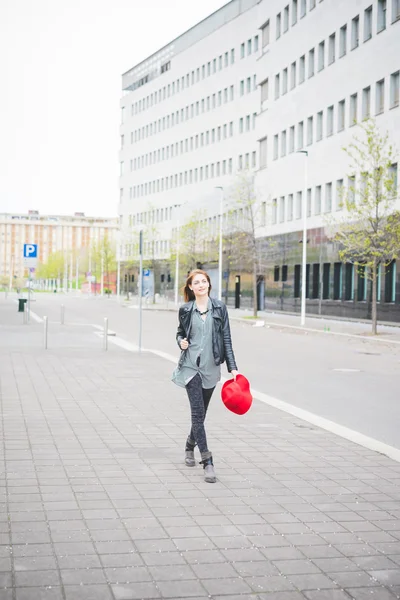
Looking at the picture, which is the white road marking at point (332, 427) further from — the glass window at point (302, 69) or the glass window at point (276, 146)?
the glass window at point (276, 146)

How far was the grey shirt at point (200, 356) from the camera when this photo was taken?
7.73m

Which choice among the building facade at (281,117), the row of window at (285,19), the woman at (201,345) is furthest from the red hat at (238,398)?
the row of window at (285,19)

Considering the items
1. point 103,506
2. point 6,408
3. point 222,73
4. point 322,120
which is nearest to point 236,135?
point 222,73

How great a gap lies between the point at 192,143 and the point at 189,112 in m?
3.57

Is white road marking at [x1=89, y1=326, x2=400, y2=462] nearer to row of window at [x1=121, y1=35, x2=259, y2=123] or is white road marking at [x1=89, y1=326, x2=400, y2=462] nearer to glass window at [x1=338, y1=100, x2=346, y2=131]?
glass window at [x1=338, y1=100, x2=346, y2=131]

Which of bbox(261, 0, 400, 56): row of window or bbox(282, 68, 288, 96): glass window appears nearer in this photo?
bbox(261, 0, 400, 56): row of window

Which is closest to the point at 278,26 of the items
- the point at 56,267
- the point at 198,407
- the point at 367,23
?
the point at 367,23

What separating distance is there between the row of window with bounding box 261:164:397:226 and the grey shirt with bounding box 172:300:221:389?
3573cm

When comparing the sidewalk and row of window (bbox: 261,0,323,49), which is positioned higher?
row of window (bbox: 261,0,323,49)

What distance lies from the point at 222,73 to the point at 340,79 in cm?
3555

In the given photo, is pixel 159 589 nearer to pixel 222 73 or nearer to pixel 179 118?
pixel 222 73

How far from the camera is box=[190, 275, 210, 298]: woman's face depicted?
303 inches

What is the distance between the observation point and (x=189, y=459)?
8.09 meters

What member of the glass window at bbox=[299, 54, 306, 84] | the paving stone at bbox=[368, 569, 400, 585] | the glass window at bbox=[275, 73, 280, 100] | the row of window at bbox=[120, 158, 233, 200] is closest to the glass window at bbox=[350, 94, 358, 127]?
the glass window at bbox=[299, 54, 306, 84]
